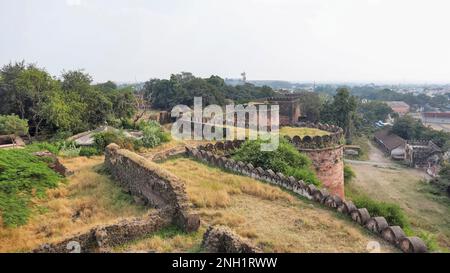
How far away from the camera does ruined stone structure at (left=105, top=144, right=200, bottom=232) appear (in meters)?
9.02

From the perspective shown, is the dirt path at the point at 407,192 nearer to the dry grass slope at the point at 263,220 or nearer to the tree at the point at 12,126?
the dry grass slope at the point at 263,220

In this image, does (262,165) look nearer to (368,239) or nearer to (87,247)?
(368,239)

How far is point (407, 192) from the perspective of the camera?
98.4ft

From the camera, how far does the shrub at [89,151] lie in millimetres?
18828

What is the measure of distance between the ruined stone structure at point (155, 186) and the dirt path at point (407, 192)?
15340mm

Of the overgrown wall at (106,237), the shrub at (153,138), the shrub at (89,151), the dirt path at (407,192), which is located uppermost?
the shrub at (153,138)

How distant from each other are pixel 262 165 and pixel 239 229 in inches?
290

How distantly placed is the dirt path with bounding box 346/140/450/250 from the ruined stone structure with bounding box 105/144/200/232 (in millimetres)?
15340

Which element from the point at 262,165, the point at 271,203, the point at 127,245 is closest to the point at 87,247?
the point at 127,245

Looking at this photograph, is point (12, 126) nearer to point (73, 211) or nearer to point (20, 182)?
point (20, 182)

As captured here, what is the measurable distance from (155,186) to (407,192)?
26329 millimetres

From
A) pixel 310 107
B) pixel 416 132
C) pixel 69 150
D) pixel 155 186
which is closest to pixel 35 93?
pixel 69 150

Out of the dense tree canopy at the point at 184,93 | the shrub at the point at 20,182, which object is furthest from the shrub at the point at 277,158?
the dense tree canopy at the point at 184,93
